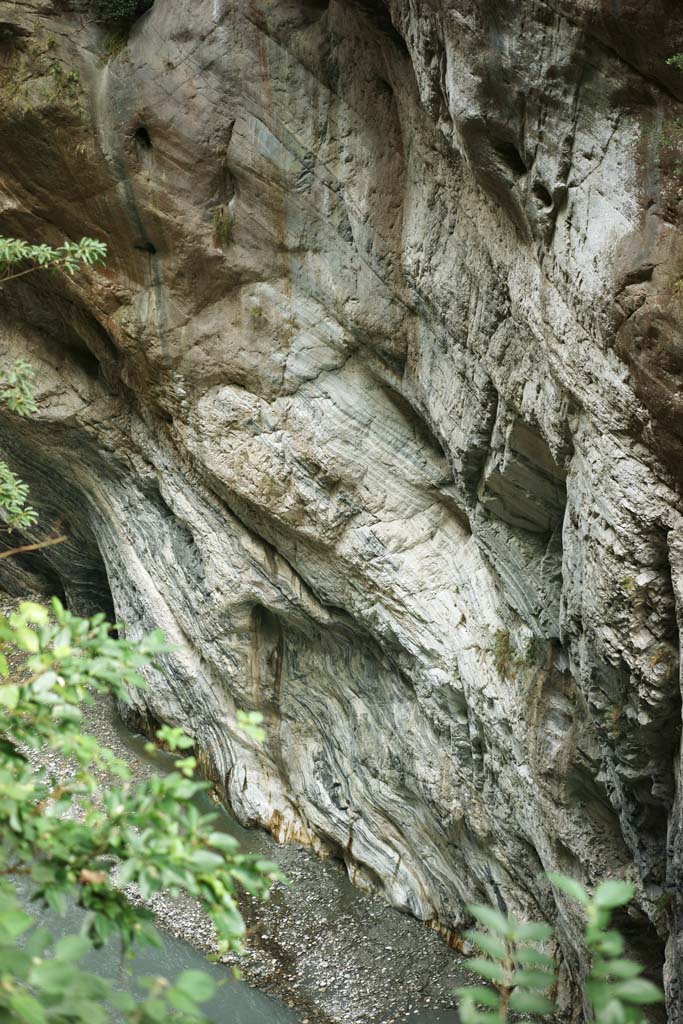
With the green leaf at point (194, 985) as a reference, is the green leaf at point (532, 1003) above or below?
above

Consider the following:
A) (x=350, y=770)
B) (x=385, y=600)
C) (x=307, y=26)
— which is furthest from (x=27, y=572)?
(x=307, y=26)

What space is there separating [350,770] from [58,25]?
9563 millimetres

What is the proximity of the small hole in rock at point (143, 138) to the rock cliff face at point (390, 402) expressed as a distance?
3 centimetres

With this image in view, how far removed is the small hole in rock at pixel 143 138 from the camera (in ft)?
33.2

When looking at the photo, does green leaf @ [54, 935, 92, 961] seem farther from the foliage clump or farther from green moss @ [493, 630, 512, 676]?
green moss @ [493, 630, 512, 676]

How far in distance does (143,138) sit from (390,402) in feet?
13.3

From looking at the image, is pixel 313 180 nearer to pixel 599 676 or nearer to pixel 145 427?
pixel 145 427

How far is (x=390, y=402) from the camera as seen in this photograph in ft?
33.2

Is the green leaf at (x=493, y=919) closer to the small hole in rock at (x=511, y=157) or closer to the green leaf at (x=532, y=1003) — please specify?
the green leaf at (x=532, y=1003)

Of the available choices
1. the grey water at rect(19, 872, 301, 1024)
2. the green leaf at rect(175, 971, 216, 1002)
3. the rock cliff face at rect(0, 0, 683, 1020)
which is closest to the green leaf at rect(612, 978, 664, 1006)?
the green leaf at rect(175, 971, 216, 1002)

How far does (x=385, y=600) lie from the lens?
10164mm

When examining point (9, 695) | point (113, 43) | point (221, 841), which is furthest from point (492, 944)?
point (113, 43)

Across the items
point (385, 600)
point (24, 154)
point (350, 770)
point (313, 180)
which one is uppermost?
point (313, 180)

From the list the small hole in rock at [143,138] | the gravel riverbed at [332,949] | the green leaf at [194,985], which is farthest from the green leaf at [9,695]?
the small hole in rock at [143,138]
